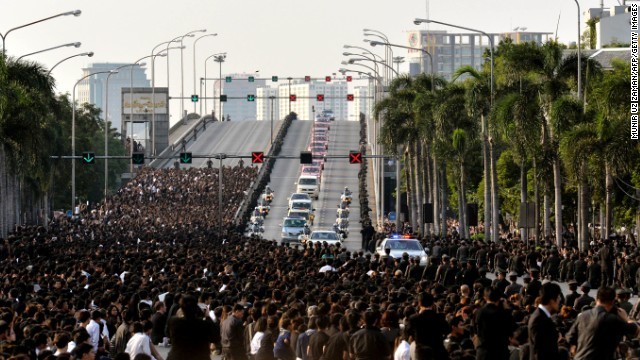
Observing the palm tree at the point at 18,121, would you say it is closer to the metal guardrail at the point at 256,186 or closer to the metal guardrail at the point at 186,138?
the metal guardrail at the point at 256,186

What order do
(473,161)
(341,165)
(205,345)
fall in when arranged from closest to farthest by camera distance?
(205,345) < (473,161) < (341,165)

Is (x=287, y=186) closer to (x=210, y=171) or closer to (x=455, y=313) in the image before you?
(x=210, y=171)

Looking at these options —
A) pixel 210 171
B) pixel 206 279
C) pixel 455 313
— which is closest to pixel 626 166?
pixel 206 279

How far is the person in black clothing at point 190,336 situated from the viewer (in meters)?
17.7

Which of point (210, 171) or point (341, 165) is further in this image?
point (341, 165)

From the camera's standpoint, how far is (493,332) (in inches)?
727

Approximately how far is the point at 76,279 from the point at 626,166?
2786 cm

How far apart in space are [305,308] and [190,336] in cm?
707

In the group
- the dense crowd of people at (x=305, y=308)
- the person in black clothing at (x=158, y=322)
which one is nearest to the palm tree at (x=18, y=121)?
the dense crowd of people at (x=305, y=308)

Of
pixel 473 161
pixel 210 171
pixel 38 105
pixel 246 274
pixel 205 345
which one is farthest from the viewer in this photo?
pixel 210 171

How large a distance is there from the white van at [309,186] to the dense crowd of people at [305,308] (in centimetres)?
5997

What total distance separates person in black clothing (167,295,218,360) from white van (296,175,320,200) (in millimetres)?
92753

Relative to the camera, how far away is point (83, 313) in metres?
22.2

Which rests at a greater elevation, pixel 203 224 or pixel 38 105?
pixel 38 105
